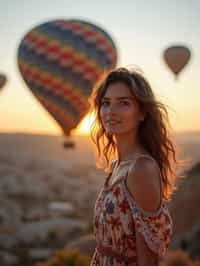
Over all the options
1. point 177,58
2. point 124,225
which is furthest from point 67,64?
point 124,225

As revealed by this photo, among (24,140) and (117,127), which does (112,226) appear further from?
(24,140)

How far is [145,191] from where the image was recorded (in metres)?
2.49

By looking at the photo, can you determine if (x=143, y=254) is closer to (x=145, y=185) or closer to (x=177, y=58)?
(x=145, y=185)

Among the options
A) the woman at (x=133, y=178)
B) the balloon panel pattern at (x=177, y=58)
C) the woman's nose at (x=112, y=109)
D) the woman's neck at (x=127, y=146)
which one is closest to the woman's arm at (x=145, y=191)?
the woman at (x=133, y=178)

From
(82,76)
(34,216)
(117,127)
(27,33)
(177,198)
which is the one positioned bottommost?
(34,216)

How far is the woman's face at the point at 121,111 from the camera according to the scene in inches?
108

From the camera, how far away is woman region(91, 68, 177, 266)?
253cm

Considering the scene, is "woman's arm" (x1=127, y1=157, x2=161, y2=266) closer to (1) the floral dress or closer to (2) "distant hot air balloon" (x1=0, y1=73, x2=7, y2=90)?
(1) the floral dress

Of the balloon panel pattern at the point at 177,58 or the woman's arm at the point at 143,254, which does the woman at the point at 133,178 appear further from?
the balloon panel pattern at the point at 177,58

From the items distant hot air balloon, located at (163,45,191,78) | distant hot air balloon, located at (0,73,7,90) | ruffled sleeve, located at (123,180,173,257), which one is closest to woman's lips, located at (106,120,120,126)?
ruffled sleeve, located at (123,180,173,257)

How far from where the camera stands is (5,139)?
156125 millimetres

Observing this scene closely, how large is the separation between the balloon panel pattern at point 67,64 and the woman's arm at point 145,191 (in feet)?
58.3

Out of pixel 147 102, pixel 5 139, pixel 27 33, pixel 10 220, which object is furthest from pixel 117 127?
pixel 5 139

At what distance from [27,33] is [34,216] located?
→ 87.3 feet
